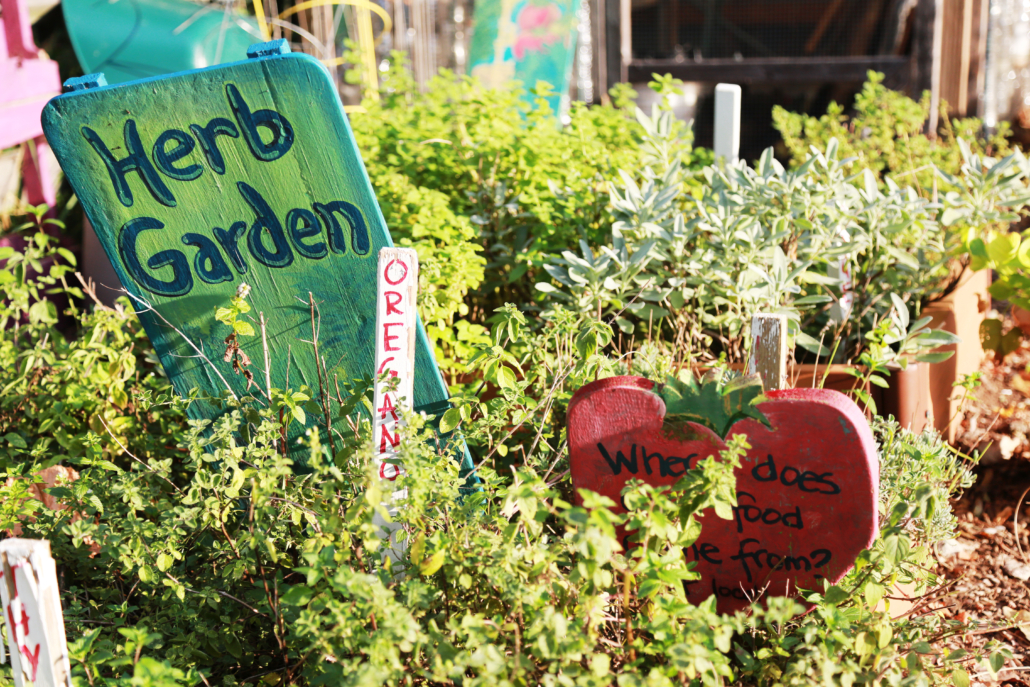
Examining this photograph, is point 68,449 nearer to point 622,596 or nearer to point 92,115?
point 92,115

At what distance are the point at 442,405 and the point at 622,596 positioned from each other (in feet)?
2.20

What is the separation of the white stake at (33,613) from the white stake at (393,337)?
59 cm

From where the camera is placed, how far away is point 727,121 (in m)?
2.59

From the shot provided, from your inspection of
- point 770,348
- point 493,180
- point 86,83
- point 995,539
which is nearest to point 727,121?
point 493,180

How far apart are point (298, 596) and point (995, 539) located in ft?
6.52

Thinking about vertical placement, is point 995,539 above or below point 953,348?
below

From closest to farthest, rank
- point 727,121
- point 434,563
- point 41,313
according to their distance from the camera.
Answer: point 434,563 < point 41,313 < point 727,121

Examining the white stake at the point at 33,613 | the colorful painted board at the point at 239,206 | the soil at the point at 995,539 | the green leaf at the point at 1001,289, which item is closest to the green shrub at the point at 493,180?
the colorful painted board at the point at 239,206

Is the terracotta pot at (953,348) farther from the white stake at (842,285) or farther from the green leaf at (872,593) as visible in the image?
the green leaf at (872,593)

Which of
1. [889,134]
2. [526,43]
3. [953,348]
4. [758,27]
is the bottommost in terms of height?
[953,348]

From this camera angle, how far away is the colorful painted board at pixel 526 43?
4.99 m

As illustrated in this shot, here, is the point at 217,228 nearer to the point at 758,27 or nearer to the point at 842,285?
the point at 842,285

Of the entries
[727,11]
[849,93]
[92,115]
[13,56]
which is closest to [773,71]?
[849,93]

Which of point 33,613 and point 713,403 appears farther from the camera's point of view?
point 713,403
